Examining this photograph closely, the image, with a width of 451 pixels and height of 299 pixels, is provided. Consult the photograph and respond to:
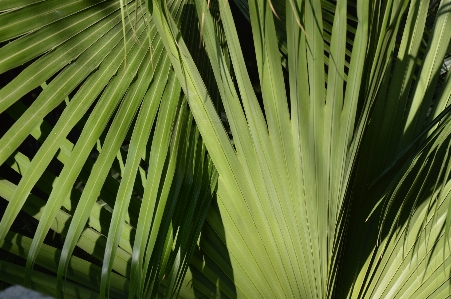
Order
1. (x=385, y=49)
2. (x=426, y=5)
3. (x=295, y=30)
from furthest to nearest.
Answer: (x=426, y=5), (x=385, y=49), (x=295, y=30)

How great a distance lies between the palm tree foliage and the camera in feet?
3.04

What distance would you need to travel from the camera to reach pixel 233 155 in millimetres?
978

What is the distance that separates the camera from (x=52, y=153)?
37.8 inches

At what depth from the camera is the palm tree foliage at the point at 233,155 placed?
0.93 m

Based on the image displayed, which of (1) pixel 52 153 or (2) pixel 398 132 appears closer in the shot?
(1) pixel 52 153

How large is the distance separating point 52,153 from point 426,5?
0.79m

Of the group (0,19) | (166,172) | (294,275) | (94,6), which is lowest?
(294,275)

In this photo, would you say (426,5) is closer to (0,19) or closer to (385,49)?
(385,49)

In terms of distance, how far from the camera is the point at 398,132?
116cm

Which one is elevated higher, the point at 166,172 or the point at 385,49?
the point at 385,49

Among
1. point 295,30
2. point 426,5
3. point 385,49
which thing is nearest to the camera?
point 295,30

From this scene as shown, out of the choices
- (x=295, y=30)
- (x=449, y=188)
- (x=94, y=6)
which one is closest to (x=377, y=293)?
(x=449, y=188)

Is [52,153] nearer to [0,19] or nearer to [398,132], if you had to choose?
[0,19]

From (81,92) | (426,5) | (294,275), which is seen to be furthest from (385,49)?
(81,92)
